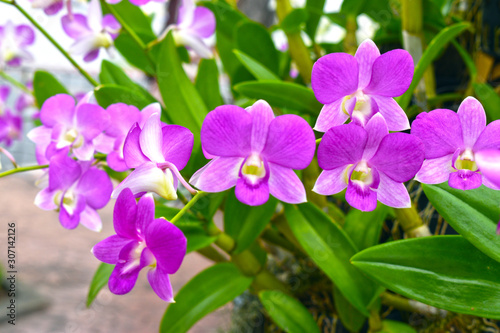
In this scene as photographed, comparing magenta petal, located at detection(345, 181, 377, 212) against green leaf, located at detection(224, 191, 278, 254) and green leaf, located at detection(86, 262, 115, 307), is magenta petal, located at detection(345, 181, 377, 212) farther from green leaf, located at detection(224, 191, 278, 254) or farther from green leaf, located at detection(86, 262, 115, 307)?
green leaf, located at detection(86, 262, 115, 307)

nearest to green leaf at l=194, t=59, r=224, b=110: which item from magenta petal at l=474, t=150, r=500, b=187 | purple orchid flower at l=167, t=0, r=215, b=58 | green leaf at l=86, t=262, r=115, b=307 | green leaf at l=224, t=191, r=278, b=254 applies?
purple orchid flower at l=167, t=0, r=215, b=58

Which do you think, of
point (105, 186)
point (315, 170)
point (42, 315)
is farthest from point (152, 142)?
point (42, 315)

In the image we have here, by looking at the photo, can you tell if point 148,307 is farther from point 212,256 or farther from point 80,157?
point 80,157

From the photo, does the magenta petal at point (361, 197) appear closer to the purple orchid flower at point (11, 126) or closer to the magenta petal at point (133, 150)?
the magenta petal at point (133, 150)

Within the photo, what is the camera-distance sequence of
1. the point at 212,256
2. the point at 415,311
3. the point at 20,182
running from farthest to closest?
the point at 20,182, the point at 212,256, the point at 415,311

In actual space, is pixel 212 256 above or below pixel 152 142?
below
